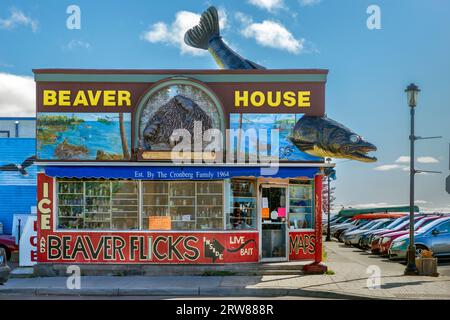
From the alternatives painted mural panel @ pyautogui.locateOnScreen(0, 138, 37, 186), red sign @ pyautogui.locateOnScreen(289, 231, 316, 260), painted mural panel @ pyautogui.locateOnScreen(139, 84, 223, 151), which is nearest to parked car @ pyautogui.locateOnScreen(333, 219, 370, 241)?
red sign @ pyautogui.locateOnScreen(289, 231, 316, 260)

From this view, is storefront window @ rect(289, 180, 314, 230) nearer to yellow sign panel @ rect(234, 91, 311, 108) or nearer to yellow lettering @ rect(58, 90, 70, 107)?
yellow sign panel @ rect(234, 91, 311, 108)

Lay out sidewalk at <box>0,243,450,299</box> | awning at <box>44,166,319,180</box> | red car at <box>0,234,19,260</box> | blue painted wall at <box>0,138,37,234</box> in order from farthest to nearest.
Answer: blue painted wall at <box>0,138,37,234</box> < red car at <box>0,234,19,260</box> < awning at <box>44,166,319,180</box> < sidewalk at <box>0,243,450,299</box>

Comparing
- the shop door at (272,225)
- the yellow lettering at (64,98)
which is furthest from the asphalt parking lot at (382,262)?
the yellow lettering at (64,98)

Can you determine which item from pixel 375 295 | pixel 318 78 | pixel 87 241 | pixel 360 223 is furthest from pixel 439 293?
pixel 360 223

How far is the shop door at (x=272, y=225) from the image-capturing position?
16.3 m

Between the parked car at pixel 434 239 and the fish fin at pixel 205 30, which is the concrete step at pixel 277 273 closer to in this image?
the parked car at pixel 434 239

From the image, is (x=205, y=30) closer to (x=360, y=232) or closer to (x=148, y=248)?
(x=148, y=248)

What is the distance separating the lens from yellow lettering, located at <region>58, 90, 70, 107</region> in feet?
52.4

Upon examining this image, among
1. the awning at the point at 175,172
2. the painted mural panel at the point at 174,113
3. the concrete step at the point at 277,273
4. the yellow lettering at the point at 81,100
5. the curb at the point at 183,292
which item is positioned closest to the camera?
the curb at the point at 183,292

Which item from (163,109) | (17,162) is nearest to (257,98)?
(163,109)

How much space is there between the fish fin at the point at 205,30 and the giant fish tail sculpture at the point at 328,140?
21.8ft

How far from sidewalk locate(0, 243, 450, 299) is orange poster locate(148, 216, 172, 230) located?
62.2 inches

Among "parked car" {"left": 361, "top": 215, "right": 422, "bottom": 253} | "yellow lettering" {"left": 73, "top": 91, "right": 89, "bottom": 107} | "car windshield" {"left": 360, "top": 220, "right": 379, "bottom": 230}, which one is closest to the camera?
"yellow lettering" {"left": 73, "top": 91, "right": 89, "bottom": 107}
